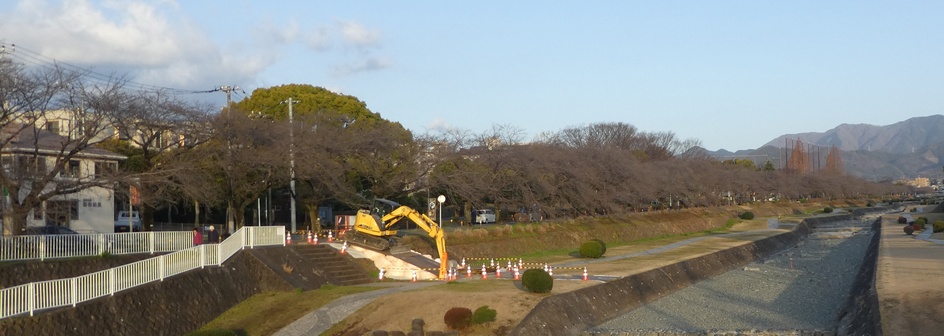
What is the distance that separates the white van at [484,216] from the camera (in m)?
66.0

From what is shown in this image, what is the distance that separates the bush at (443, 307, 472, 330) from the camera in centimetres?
2192

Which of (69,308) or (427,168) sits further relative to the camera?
(427,168)

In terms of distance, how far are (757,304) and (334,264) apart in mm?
14131

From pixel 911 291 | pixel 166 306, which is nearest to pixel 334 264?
pixel 166 306

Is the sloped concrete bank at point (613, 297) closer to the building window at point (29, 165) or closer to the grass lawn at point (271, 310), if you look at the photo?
the grass lawn at point (271, 310)

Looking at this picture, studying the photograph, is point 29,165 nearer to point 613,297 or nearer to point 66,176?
point 66,176

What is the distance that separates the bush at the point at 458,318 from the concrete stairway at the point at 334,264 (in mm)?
9154

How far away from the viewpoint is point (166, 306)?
74.9ft

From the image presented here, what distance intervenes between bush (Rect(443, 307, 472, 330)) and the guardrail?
35.2ft

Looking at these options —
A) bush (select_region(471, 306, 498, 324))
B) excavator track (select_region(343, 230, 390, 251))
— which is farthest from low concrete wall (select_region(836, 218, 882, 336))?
excavator track (select_region(343, 230, 390, 251))

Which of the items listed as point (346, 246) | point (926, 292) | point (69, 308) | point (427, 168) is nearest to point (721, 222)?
point (427, 168)

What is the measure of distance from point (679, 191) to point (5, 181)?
67.9m

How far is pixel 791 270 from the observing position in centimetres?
4453

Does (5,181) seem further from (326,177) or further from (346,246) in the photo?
(326,177)
